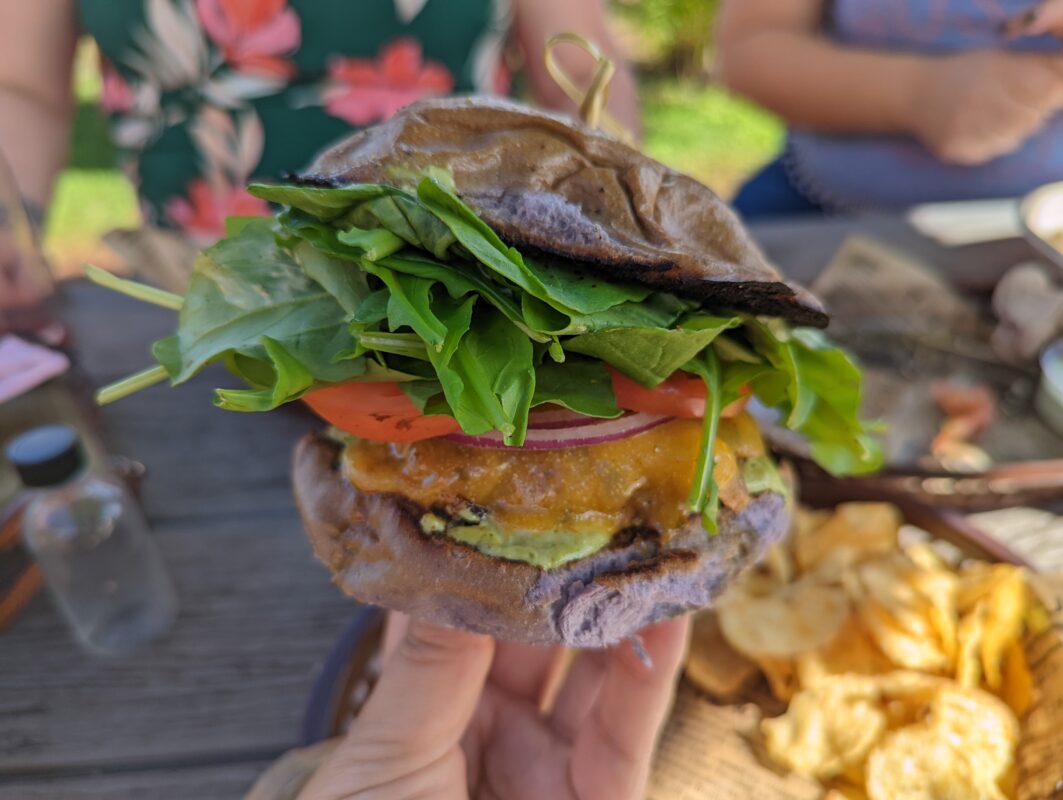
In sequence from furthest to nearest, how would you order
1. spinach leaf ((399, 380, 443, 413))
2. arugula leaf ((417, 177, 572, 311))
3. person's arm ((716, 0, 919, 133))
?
person's arm ((716, 0, 919, 133)) → spinach leaf ((399, 380, 443, 413)) → arugula leaf ((417, 177, 572, 311))

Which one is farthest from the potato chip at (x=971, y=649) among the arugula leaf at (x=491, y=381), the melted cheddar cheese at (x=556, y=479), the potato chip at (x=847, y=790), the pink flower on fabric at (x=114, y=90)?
the pink flower on fabric at (x=114, y=90)

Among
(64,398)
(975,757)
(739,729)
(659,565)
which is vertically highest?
(659,565)

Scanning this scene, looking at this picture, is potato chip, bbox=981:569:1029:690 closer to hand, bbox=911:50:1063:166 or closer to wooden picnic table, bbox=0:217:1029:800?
wooden picnic table, bbox=0:217:1029:800

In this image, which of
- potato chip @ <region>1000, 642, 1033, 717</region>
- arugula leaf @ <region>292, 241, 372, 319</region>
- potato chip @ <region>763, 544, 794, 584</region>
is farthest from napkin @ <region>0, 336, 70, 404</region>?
potato chip @ <region>1000, 642, 1033, 717</region>

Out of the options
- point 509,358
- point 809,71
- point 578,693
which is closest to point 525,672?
point 578,693

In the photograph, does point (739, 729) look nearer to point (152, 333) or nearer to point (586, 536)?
point (586, 536)

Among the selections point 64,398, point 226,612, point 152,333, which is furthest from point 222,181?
point 226,612
